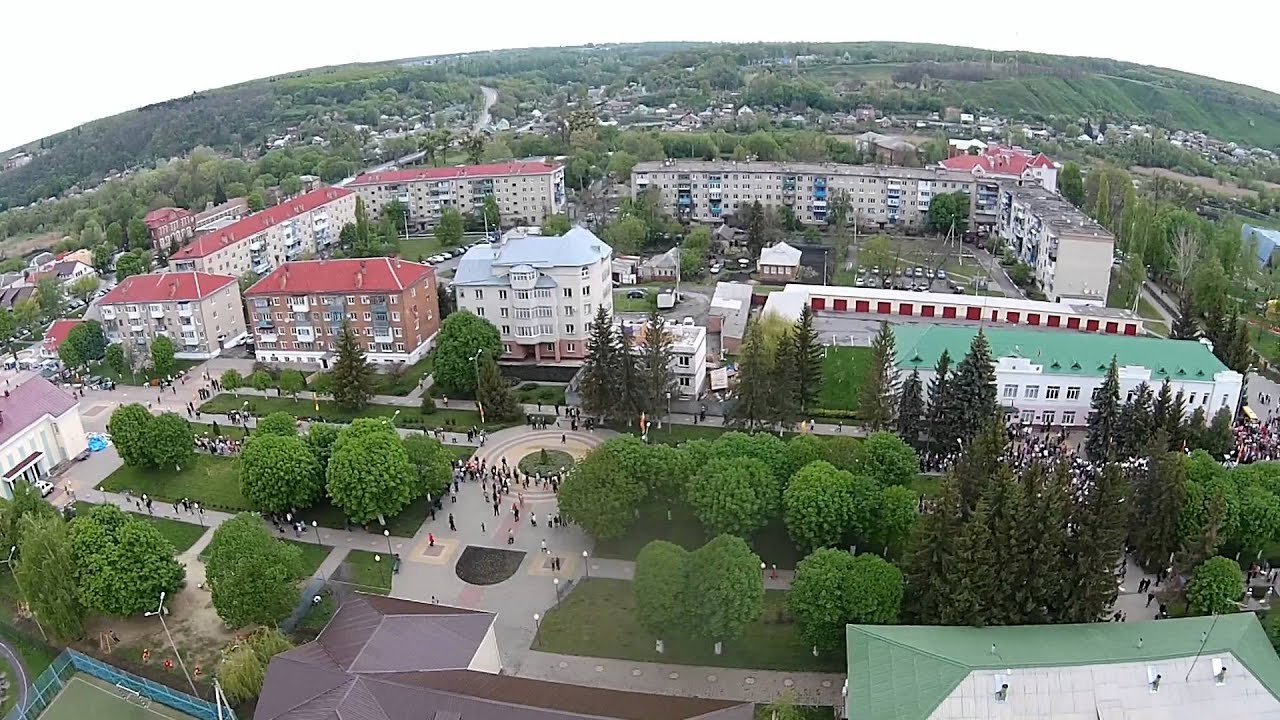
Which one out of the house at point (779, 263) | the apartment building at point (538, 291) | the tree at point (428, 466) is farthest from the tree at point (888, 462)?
the house at point (779, 263)

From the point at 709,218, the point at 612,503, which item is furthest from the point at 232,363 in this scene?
the point at 709,218

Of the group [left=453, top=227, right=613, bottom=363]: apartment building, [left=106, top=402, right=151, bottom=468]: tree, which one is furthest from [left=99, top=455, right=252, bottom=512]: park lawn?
[left=453, top=227, right=613, bottom=363]: apartment building

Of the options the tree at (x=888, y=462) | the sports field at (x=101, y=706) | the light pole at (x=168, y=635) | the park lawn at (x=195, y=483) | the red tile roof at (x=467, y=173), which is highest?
the red tile roof at (x=467, y=173)

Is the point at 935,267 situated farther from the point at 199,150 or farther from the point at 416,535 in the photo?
the point at 199,150

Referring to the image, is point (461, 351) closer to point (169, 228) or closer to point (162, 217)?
point (169, 228)

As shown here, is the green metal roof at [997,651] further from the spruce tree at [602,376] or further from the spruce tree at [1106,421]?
the spruce tree at [602,376]
